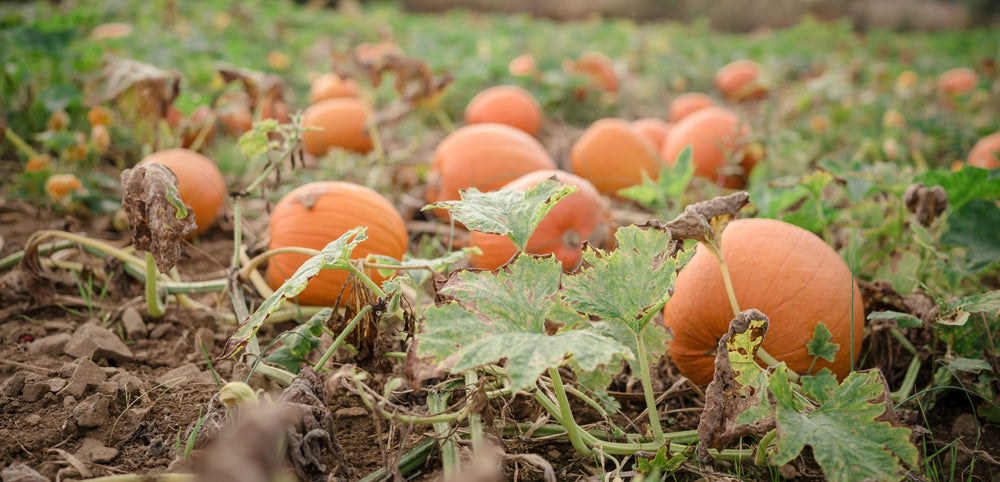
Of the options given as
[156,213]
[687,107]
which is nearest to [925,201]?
[156,213]

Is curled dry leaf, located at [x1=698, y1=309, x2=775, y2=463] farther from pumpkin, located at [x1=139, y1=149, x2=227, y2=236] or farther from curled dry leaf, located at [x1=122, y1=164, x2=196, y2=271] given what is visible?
pumpkin, located at [x1=139, y1=149, x2=227, y2=236]

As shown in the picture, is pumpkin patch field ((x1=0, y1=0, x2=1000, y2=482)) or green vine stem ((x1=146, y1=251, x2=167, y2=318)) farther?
green vine stem ((x1=146, y1=251, x2=167, y2=318))

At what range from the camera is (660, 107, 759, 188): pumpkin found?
130 inches

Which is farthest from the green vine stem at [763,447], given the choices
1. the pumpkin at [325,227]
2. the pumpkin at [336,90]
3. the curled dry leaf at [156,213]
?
the pumpkin at [336,90]

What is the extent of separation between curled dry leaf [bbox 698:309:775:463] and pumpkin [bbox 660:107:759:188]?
2.06 metres

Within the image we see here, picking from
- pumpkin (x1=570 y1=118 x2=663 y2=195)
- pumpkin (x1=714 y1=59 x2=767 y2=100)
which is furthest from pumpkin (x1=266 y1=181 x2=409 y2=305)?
pumpkin (x1=714 y1=59 x2=767 y2=100)

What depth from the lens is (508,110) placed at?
12.9ft

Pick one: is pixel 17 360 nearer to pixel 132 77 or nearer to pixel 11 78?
pixel 132 77

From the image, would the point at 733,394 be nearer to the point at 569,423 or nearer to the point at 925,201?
the point at 569,423

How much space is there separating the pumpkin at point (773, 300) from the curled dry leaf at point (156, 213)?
48.0 inches

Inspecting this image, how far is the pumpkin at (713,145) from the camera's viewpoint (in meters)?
3.31

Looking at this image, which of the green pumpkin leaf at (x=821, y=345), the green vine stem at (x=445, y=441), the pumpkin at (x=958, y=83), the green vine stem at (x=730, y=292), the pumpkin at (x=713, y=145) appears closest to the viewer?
the green vine stem at (x=445, y=441)

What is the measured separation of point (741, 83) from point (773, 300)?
4749 millimetres

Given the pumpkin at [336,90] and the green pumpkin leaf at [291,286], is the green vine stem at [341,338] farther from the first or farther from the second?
the pumpkin at [336,90]
